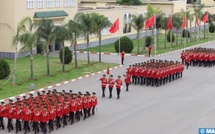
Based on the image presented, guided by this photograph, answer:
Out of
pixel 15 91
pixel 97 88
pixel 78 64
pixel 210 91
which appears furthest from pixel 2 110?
pixel 78 64

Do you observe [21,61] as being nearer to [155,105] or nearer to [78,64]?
[78,64]

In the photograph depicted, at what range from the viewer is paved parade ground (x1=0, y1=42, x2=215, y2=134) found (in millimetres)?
22125

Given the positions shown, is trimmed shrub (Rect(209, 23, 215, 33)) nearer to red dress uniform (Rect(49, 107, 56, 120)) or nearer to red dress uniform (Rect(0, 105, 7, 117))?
red dress uniform (Rect(49, 107, 56, 120))

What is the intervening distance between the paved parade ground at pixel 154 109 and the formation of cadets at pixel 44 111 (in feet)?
1.46

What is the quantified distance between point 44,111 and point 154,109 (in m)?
6.98

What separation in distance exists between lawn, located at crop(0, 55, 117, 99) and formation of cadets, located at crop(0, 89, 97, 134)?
6.20m

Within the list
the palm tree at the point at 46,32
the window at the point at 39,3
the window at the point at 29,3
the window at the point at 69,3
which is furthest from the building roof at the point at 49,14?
the palm tree at the point at 46,32

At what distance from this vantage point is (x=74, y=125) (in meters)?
22.6

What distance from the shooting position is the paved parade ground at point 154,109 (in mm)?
22125

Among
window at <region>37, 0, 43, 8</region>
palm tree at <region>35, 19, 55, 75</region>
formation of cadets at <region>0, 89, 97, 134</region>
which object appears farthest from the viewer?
window at <region>37, 0, 43, 8</region>

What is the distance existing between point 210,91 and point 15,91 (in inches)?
448

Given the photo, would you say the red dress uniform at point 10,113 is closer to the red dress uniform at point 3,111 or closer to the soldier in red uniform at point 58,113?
the red dress uniform at point 3,111

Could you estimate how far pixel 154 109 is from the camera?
25.9 meters

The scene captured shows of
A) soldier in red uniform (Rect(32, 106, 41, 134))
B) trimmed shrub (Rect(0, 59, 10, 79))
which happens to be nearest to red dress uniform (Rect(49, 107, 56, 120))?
soldier in red uniform (Rect(32, 106, 41, 134))
